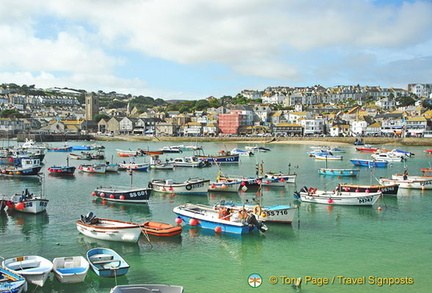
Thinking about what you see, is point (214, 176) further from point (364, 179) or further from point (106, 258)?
point (106, 258)

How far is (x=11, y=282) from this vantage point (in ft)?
41.5

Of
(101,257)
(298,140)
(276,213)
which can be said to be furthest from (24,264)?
(298,140)

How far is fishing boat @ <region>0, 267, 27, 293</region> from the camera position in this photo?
12305 millimetres

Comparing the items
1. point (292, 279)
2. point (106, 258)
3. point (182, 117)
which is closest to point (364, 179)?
point (292, 279)

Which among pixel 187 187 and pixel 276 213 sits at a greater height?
pixel 187 187

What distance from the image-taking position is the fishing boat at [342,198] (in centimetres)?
2616

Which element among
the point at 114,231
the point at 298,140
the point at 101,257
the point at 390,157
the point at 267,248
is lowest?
the point at 267,248

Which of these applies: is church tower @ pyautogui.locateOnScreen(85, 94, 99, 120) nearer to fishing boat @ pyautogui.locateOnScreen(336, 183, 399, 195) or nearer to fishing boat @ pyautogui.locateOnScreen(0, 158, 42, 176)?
fishing boat @ pyautogui.locateOnScreen(0, 158, 42, 176)

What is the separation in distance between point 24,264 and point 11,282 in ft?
5.94

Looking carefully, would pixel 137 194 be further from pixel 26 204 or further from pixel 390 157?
pixel 390 157

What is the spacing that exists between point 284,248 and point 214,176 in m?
24.8

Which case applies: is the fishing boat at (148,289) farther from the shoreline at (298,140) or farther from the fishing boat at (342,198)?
the shoreline at (298,140)

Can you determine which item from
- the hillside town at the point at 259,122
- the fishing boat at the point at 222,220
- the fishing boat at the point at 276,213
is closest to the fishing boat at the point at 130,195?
the fishing boat at the point at 222,220

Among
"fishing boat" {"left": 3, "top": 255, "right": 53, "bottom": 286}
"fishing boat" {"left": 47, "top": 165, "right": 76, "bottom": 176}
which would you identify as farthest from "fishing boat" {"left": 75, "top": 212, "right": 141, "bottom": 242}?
"fishing boat" {"left": 47, "top": 165, "right": 76, "bottom": 176}
